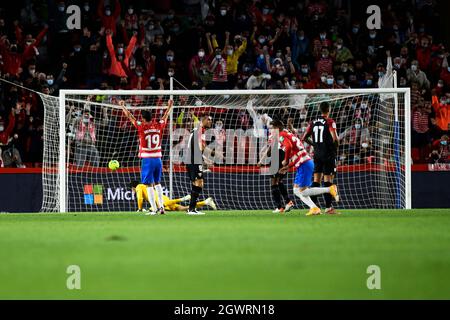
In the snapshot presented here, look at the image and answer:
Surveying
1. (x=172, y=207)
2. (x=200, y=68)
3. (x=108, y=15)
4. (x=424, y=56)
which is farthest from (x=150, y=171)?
(x=424, y=56)

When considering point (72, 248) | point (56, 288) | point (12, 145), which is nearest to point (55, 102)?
point (12, 145)

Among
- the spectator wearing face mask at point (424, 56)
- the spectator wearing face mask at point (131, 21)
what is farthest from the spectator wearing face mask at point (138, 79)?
the spectator wearing face mask at point (424, 56)

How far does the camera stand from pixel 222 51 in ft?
94.3

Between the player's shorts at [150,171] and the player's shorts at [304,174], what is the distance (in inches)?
110

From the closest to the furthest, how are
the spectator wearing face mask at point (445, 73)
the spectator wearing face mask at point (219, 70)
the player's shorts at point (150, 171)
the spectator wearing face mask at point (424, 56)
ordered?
1. the player's shorts at point (150, 171)
2. the spectator wearing face mask at point (219, 70)
3. the spectator wearing face mask at point (445, 73)
4. the spectator wearing face mask at point (424, 56)

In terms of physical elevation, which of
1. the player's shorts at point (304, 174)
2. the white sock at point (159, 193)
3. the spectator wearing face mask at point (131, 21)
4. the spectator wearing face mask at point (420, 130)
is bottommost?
the white sock at point (159, 193)

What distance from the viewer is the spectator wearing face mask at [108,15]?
28609mm

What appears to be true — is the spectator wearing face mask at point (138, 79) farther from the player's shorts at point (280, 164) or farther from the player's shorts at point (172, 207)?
the player's shorts at point (280, 164)

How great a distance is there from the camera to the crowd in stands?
2714cm

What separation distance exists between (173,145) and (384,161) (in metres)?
5.16

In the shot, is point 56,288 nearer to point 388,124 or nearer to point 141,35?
point 388,124

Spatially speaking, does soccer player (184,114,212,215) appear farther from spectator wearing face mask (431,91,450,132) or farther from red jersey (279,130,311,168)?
spectator wearing face mask (431,91,450,132)

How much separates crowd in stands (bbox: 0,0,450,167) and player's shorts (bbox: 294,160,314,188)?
7.00m

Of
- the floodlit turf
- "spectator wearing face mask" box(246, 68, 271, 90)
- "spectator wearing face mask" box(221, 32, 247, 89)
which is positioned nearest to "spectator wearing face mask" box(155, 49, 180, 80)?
"spectator wearing face mask" box(221, 32, 247, 89)
